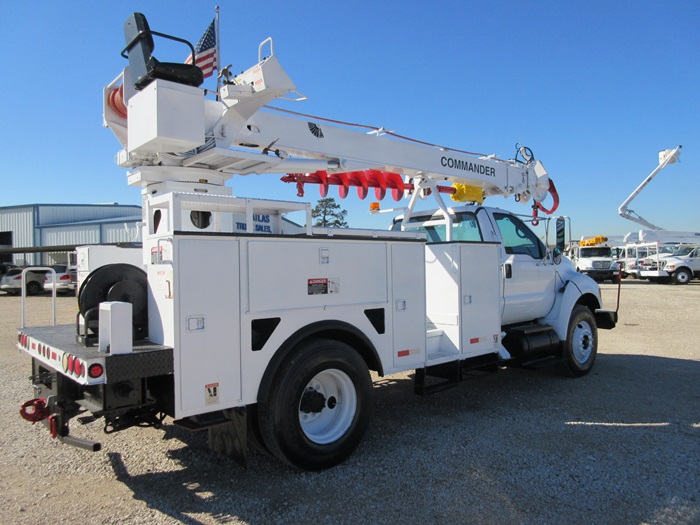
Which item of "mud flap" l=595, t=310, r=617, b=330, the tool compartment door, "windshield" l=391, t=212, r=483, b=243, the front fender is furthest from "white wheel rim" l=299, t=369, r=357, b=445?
"mud flap" l=595, t=310, r=617, b=330

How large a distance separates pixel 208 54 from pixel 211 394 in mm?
3178

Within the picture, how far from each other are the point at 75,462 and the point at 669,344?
415 inches

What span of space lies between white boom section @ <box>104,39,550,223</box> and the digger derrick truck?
1cm

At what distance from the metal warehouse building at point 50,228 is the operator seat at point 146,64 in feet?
117

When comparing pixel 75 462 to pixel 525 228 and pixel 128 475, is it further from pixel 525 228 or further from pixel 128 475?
pixel 525 228

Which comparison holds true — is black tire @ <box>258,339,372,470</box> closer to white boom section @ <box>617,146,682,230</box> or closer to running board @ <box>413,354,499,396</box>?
running board @ <box>413,354,499,396</box>

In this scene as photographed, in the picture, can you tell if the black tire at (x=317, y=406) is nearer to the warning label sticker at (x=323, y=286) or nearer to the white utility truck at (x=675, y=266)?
the warning label sticker at (x=323, y=286)

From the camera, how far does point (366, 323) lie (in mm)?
4438

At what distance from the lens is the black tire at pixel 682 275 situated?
28.1m

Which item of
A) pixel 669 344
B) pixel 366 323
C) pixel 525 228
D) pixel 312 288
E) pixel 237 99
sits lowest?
pixel 669 344

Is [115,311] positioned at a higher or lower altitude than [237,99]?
lower

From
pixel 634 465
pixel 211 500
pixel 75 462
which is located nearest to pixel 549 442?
pixel 634 465

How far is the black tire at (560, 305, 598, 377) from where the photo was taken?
711 cm

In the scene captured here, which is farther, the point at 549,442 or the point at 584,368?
the point at 584,368
